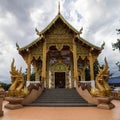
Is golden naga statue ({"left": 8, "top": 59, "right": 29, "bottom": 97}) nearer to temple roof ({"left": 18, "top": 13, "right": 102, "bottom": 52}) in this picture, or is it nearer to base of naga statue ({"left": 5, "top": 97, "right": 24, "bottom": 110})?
base of naga statue ({"left": 5, "top": 97, "right": 24, "bottom": 110})

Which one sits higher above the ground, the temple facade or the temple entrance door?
the temple facade

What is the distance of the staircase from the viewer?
9523 mm

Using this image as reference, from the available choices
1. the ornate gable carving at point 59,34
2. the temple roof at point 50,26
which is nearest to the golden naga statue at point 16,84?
the temple roof at point 50,26

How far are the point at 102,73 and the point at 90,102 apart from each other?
1.96m

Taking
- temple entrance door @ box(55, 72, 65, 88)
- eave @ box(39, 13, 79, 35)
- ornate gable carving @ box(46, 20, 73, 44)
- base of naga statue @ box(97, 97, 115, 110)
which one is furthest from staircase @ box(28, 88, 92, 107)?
eave @ box(39, 13, 79, 35)

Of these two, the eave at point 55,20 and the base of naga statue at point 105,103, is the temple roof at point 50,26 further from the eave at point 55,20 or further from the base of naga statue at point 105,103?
the base of naga statue at point 105,103

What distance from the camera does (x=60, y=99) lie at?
34.2 feet

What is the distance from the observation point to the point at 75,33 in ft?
47.2

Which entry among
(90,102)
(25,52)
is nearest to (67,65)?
(25,52)

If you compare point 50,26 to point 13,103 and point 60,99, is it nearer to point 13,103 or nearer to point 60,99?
point 60,99

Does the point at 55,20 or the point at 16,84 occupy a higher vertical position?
the point at 55,20

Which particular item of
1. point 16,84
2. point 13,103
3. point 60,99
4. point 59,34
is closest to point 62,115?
point 13,103

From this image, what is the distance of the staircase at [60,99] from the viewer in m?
9.52

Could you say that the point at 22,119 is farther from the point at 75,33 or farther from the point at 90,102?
the point at 75,33
